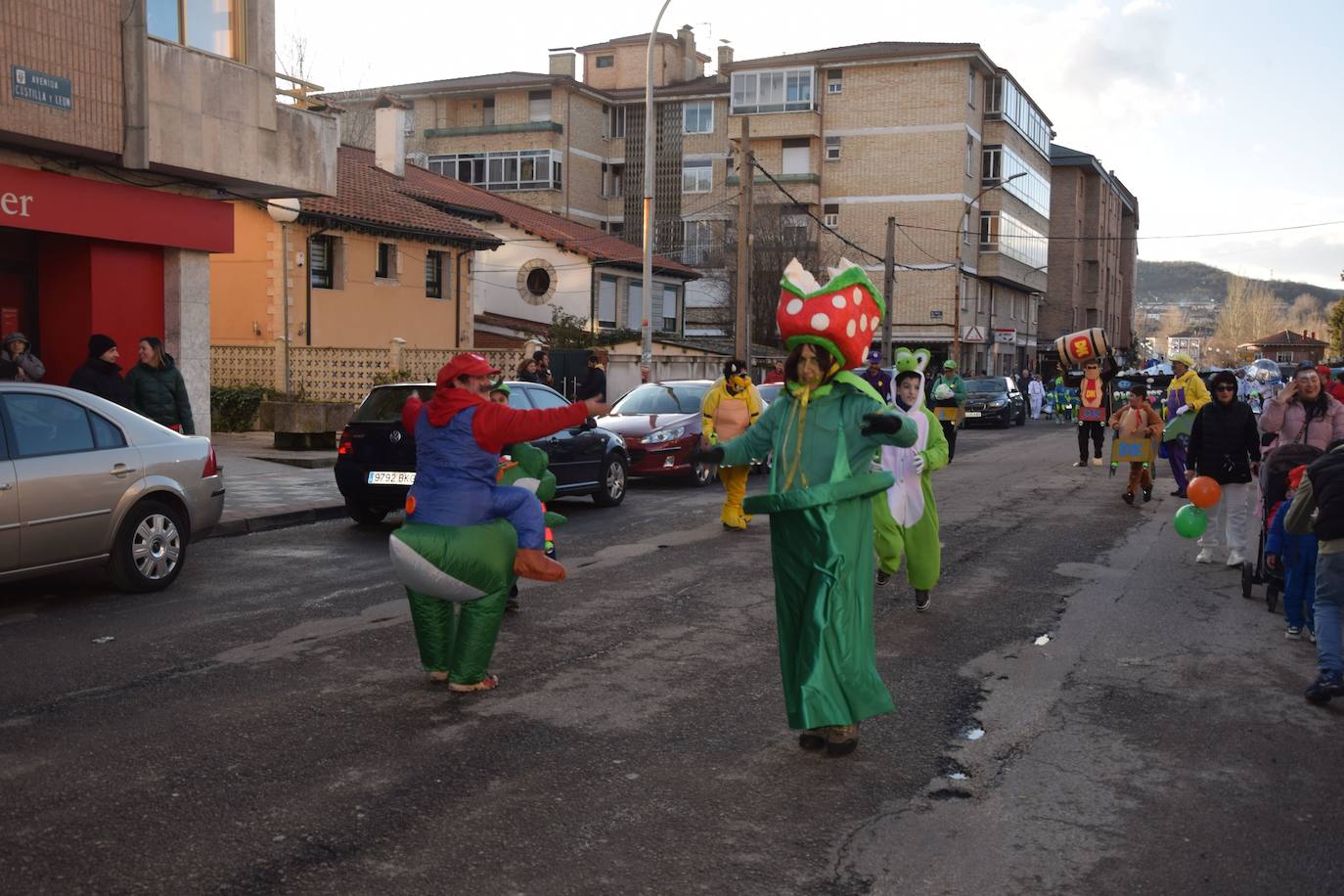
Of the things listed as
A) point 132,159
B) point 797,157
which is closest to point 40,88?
point 132,159

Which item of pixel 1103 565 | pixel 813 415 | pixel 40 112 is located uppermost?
pixel 40 112

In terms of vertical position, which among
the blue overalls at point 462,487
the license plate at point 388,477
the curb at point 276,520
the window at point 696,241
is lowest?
the curb at point 276,520

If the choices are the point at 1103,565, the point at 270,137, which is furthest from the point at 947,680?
the point at 270,137

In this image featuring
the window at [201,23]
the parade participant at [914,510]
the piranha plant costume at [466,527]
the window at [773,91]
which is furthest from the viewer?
the window at [773,91]

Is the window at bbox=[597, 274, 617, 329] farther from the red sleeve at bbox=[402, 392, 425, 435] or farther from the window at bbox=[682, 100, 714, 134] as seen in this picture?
the red sleeve at bbox=[402, 392, 425, 435]

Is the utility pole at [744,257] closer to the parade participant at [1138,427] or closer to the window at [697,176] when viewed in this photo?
the parade participant at [1138,427]

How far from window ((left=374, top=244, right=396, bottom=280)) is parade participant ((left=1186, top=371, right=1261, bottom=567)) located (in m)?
24.5

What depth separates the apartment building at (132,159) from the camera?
15.0 metres

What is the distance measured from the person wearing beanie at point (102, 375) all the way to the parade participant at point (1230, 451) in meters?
9.68

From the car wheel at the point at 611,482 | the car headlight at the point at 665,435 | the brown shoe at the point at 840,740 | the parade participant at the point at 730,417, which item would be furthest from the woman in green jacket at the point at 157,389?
the brown shoe at the point at 840,740

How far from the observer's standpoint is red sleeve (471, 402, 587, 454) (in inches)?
238

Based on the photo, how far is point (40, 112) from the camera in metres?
14.7

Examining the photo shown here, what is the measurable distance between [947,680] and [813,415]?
2.09 meters

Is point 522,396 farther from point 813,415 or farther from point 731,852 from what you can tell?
point 731,852
